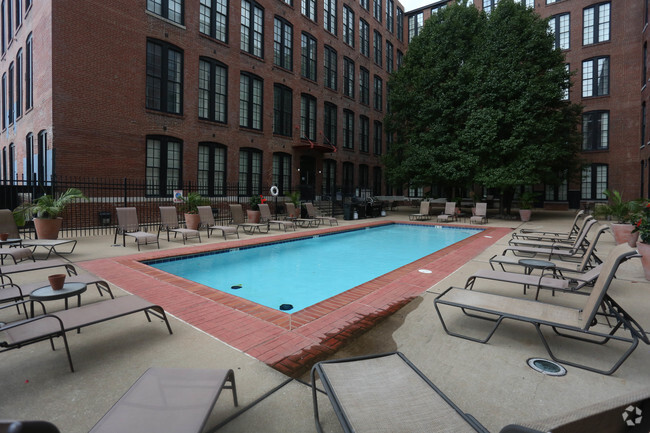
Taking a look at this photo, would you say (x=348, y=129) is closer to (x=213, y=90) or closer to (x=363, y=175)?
(x=363, y=175)

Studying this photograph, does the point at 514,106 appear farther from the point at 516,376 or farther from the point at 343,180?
the point at 516,376

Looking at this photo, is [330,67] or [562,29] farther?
[562,29]

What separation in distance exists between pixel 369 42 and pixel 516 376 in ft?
106

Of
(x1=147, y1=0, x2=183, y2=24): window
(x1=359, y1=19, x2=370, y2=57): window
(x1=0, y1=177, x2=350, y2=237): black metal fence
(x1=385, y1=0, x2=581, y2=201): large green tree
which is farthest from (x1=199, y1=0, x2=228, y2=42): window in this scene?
(x1=359, y1=19, x2=370, y2=57): window

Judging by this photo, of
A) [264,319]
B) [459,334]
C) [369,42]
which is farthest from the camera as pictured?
[369,42]

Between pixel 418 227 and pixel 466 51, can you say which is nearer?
pixel 418 227

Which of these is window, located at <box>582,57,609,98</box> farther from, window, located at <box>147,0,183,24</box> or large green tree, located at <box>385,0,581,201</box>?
window, located at <box>147,0,183,24</box>

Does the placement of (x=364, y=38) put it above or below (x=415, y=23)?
below

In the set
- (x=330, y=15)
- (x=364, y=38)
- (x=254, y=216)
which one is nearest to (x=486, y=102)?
(x=330, y=15)

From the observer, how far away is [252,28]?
792 inches

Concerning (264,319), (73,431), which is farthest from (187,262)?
(73,431)

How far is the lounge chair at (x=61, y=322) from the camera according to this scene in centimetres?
264

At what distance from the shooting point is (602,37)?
26.8m

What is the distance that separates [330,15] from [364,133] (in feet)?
32.1
